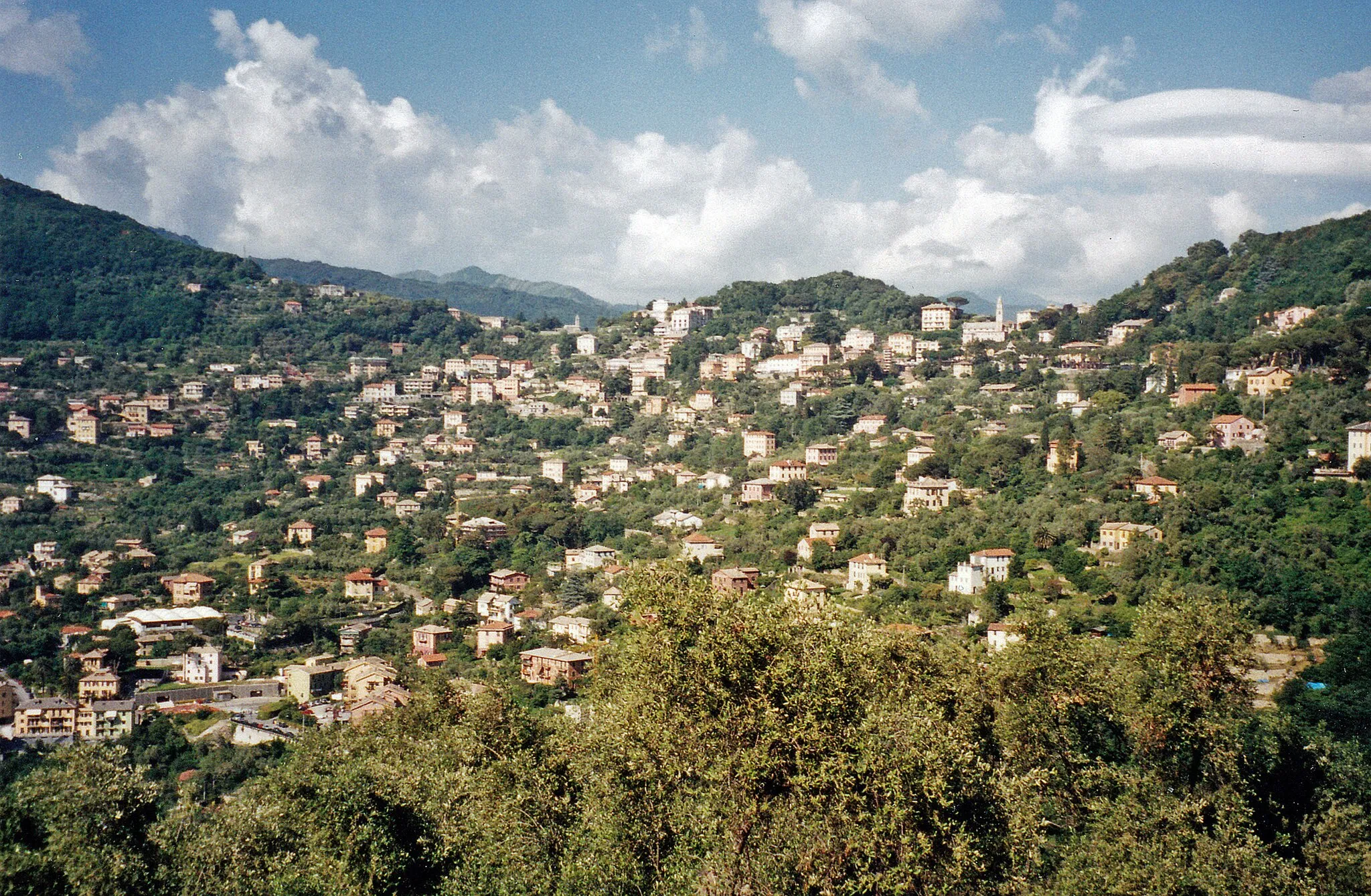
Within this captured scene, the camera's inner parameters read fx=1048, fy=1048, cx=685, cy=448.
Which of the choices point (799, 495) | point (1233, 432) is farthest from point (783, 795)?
point (1233, 432)

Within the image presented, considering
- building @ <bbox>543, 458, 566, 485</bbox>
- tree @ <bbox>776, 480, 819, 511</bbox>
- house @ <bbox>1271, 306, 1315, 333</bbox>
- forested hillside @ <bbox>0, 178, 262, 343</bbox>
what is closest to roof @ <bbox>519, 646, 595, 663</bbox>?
tree @ <bbox>776, 480, 819, 511</bbox>

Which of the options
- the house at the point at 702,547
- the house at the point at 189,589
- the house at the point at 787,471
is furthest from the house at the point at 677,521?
the house at the point at 189,589

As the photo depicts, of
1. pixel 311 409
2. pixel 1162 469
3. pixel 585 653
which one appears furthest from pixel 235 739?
pixel 311 409

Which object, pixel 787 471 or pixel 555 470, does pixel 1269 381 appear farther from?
pixel 555 470

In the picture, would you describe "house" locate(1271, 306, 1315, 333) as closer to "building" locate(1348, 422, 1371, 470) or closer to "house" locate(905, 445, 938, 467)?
"building" locate(1348, 422, 1371, 470)

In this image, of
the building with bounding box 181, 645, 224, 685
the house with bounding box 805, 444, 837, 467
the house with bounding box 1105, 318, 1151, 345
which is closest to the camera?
the building with bounding box 181, 645, 224, 685

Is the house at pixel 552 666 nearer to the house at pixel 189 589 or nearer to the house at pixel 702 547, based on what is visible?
the house at pixel 702 547

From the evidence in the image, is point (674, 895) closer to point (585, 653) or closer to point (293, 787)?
point (293, 787)
